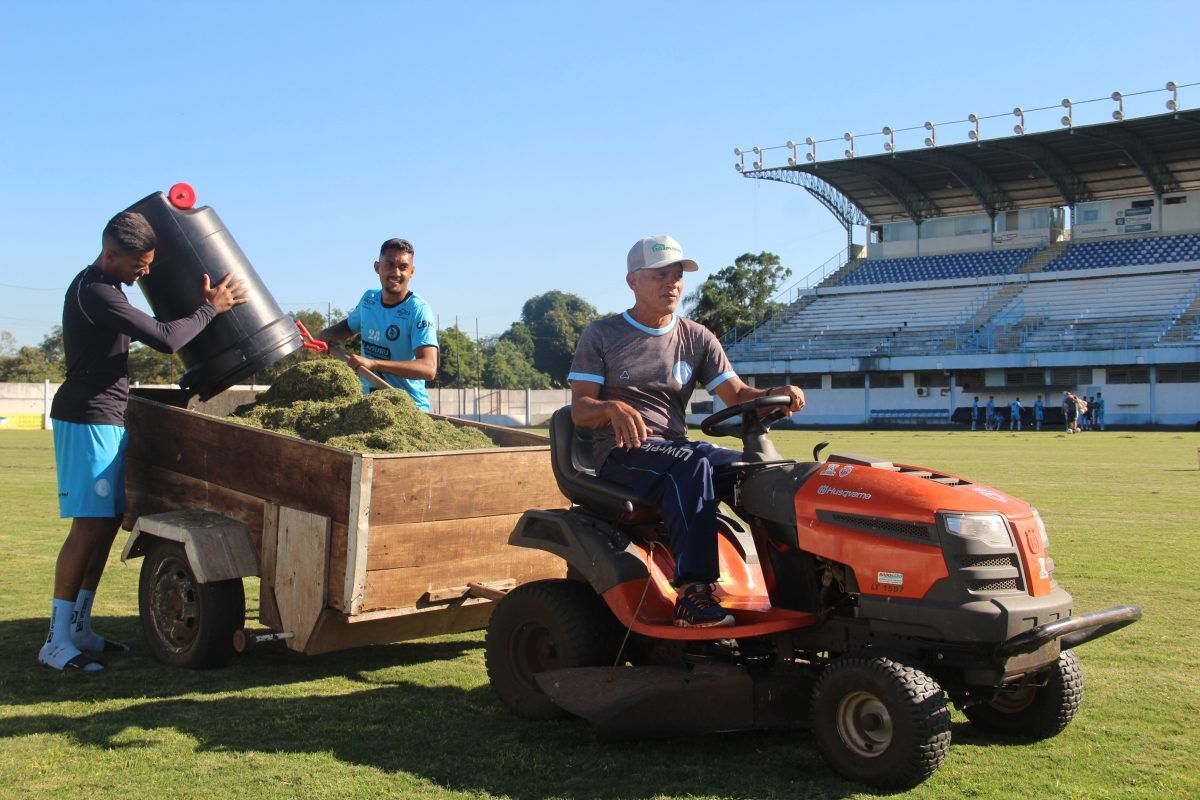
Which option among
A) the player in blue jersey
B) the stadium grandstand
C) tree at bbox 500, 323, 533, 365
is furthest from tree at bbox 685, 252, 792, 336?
the player in blue jersey

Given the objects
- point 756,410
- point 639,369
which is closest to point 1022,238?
point 639,369

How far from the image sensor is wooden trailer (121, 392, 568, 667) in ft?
16.5

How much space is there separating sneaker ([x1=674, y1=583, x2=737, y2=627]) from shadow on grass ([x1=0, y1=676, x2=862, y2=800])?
0.53 metres

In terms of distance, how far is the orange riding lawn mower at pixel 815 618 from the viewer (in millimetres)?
3584

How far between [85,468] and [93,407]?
0.32 metres

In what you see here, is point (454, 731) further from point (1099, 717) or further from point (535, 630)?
point (1099, 717)

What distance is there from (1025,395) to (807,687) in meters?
51.3

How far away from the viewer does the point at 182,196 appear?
595cm

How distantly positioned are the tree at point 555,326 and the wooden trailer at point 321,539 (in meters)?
97.2

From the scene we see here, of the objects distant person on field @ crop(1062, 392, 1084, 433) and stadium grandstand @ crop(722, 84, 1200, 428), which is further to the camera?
stadium grandstand @ crop(722, 84, 1200, 428)

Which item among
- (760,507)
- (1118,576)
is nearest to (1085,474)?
(1118,576)

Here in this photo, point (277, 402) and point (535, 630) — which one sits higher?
point (277, 402)

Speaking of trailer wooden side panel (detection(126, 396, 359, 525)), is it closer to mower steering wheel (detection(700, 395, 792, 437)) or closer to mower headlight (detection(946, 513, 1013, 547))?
mower steering wheel (detection(700, 395, 792, 437))

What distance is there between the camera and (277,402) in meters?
6.50
